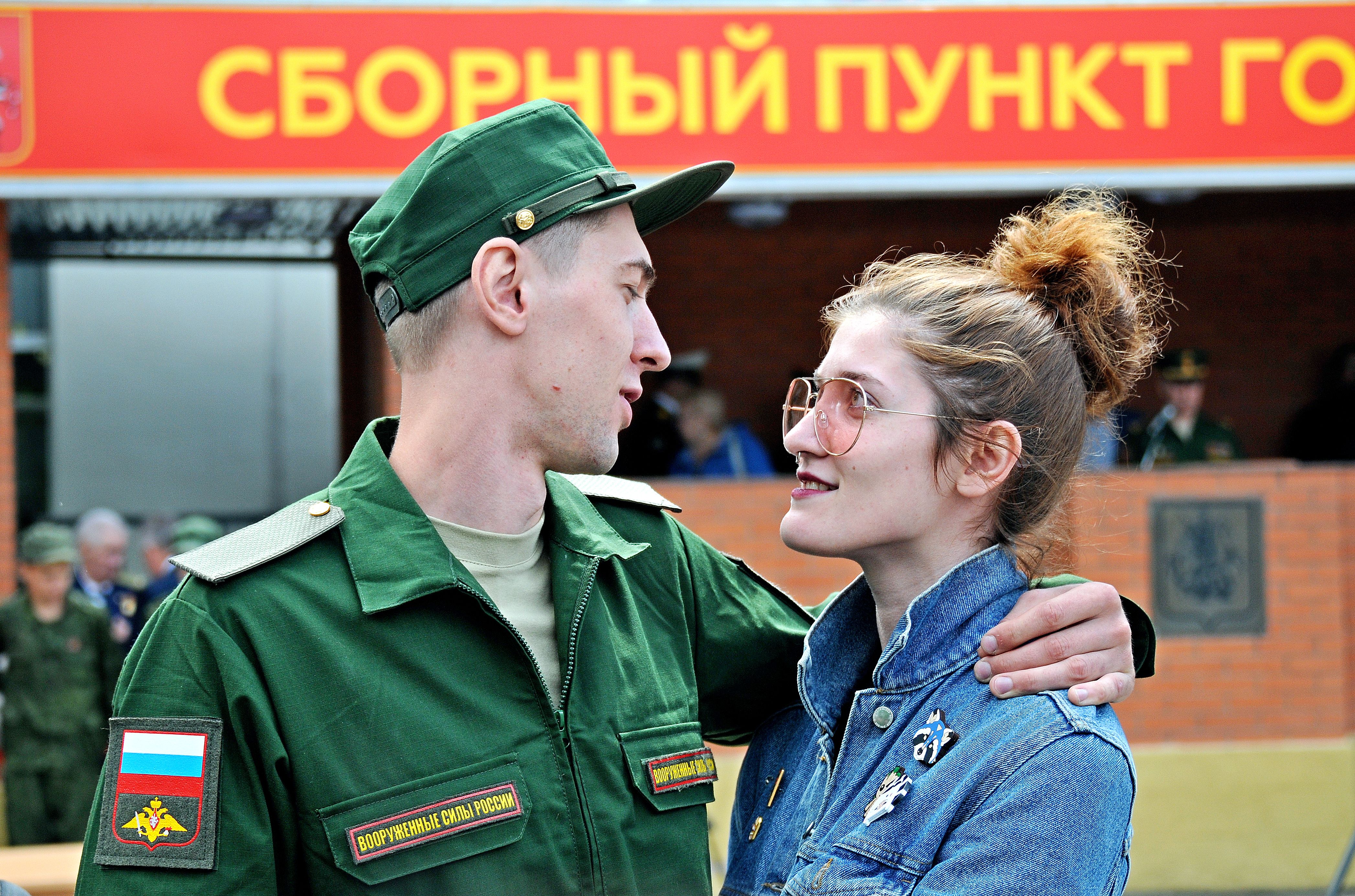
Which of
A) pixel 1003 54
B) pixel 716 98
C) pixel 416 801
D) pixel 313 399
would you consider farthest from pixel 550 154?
pixel 313 399

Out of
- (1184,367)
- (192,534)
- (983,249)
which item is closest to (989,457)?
(1184,367)

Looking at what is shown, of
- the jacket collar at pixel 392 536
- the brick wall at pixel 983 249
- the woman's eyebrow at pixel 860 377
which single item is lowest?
the jacket collar at pixel 392 536

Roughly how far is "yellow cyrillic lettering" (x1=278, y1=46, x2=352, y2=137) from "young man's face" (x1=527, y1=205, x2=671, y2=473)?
4.30 m

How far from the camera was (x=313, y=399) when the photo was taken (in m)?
9.52

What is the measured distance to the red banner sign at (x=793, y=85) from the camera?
589 centimetres

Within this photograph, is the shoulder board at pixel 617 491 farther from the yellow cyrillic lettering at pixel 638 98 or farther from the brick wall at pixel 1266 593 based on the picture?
the yellow cyrillic lettering at pixel 638 98

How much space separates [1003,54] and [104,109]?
13.4 feet

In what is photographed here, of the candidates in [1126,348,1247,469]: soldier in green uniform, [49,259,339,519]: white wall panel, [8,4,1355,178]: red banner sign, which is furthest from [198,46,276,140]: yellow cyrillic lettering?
[1126,348,1247,469]: soldier in green uniform

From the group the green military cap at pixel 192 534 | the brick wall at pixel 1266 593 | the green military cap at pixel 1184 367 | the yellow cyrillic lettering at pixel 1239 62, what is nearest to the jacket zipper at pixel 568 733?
the brick wall at pixel 1266 593

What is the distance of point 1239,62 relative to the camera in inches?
242

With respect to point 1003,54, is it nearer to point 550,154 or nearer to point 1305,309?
point 1305,309

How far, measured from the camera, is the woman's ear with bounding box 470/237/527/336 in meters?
1.88

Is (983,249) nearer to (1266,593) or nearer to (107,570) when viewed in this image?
(1266,593)

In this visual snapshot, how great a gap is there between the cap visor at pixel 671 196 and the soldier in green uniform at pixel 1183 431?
5384mm
